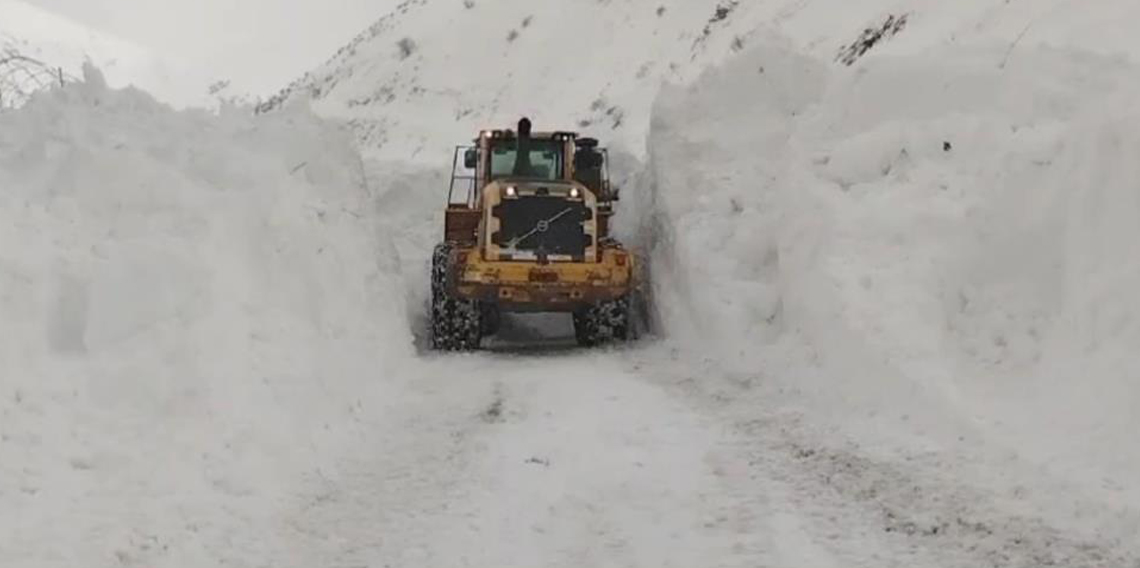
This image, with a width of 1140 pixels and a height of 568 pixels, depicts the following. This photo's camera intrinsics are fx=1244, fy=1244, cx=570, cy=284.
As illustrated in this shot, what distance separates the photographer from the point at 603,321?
47.7ft

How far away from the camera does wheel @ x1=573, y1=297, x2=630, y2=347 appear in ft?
47.6

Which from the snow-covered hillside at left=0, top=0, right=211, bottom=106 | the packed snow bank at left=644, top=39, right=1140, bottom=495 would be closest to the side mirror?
the packed snow bank at left=644, top=39, right=1140, bottom=495

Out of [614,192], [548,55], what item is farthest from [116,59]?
[614,192]

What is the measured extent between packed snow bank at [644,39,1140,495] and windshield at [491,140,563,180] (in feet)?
4.56

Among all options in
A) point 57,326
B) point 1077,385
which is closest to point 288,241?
point 57,326

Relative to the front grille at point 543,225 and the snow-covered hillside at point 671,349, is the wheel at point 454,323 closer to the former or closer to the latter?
the snow-covered hillside at point 671,349

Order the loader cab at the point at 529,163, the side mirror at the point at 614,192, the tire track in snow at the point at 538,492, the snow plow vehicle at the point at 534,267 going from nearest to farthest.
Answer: the tire track in snow at the point at 538,492
the snow plow vehicle at the point at 534,267
the loader cab at the point at 529,163
the side mirror at the point at 614,192

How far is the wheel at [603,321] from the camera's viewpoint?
14.5 m

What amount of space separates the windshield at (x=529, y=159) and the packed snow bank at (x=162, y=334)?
3648 mm

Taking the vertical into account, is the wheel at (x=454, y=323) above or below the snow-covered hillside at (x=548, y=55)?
below

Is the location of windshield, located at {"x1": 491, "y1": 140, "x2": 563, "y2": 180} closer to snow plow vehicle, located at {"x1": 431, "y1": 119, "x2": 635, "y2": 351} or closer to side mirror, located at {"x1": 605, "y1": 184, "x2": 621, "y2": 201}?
snow plow vehicle, located at {"x1": 431, "y1": 119, "x2": 635, "y2": 351}

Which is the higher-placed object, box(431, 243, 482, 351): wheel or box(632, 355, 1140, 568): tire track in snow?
box(431, 243, 482, 351): wheel

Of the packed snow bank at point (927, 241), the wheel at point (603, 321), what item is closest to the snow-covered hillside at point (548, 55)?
the packed snow bank at point (927, 241)

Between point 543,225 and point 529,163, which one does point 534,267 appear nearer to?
point 543,225
